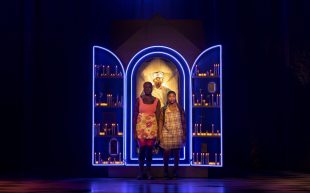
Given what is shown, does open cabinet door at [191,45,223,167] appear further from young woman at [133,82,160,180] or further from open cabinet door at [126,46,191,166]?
young woman at [133,82,160,180]

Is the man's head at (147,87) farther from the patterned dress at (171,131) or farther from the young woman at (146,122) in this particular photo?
the patterned dress at (171,131)

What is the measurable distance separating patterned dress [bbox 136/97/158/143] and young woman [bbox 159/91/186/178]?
0.17 metres

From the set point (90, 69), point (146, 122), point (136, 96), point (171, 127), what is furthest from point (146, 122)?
point (90, 69)

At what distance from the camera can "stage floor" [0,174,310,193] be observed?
829 centimetres

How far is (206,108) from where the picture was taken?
10461mm

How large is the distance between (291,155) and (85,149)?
418 cm

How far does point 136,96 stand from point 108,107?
54 centimetres

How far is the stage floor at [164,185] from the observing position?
27.2ft

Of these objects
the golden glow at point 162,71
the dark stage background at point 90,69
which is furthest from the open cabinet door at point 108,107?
the dark stage background at point 90,69

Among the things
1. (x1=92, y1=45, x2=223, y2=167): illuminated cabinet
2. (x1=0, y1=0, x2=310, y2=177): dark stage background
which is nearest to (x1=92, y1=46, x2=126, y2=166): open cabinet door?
(x1=92, y1=45, x2=223, y2=167): illuminated cabinet

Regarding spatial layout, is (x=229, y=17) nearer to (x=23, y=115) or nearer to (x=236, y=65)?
(x=236, y=65)

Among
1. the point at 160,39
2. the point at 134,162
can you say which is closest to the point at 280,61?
the point at 160,39

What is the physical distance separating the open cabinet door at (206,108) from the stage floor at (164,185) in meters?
0.60

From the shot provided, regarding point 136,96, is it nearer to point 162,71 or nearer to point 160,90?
point 160,90
